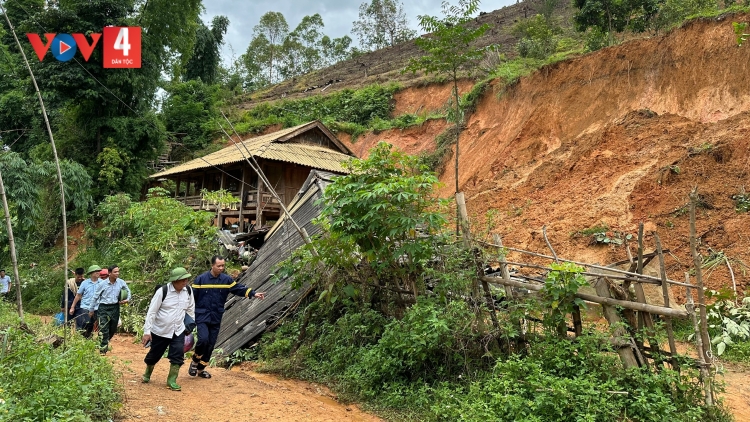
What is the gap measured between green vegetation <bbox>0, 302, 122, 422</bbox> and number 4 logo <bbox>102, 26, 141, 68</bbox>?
21378 millimetres

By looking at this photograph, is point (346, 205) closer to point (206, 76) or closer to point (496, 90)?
point (496, 90)

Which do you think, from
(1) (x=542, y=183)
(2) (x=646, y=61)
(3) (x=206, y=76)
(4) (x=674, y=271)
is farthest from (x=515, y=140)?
(3) (x=206, y=76)

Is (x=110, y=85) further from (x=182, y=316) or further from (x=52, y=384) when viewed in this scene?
(x=52, y=384)

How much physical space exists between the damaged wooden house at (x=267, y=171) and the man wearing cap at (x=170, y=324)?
1282 centimetres

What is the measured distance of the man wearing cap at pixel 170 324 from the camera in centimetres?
515

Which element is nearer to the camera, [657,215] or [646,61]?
[657,215]

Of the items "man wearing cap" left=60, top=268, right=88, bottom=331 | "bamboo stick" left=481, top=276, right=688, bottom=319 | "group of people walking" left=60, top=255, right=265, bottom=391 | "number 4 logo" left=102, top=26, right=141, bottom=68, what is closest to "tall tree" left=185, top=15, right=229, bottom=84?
"number 4 logo" left=102, top=26, right=141, bottom=68

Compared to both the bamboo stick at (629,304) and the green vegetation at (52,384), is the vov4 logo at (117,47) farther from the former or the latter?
the bamboo stick at (629,304)

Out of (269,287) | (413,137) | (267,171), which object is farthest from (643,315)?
(413,137)

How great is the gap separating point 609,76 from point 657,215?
6276 mm

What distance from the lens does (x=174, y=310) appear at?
525cm

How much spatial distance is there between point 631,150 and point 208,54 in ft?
117

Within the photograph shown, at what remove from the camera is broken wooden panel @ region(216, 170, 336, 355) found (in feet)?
25.2

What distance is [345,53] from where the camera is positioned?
190 feet
